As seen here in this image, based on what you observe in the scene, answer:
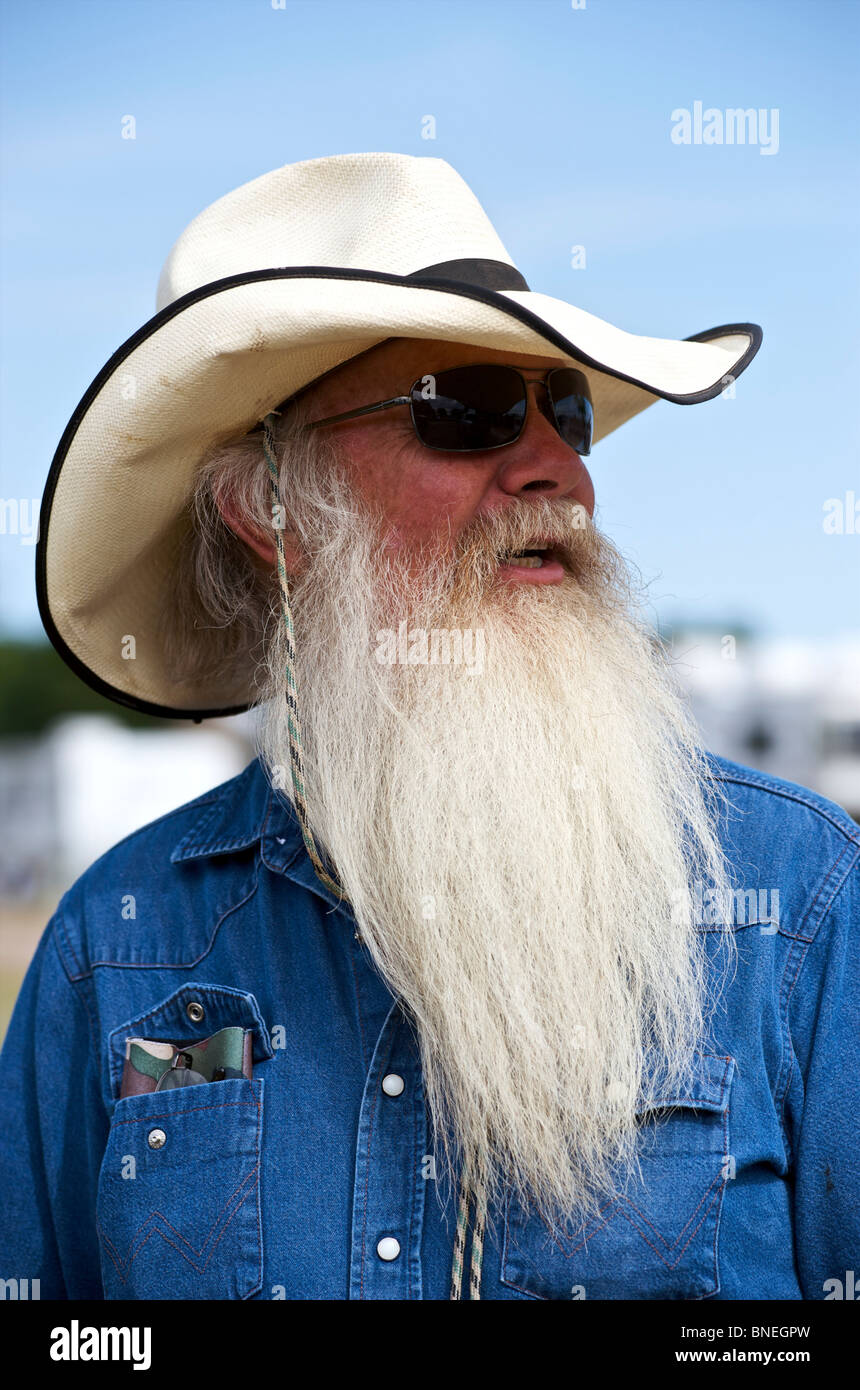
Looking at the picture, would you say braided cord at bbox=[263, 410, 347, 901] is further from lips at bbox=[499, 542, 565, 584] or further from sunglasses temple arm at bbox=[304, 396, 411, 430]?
lips at bbox=[499, 542, 565, 584]

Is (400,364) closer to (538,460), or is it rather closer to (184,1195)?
(538,460)

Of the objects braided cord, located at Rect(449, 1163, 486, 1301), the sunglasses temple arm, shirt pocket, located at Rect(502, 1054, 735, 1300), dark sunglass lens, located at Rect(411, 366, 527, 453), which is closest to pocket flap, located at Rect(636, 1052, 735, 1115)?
shirt pocket, located at Rect(502, 1054, 735, 1300)

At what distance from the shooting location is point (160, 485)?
2.34 meters

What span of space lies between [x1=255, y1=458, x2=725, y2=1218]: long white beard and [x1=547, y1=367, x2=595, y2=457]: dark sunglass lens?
0.17 meters

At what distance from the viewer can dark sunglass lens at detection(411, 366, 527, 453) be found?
211 centimetres

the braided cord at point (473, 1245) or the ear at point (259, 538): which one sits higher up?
the ear at point (259, 538)

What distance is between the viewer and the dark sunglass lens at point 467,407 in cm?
211

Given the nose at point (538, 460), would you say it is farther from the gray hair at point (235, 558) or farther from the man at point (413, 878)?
the gray hair at point (235, 558)

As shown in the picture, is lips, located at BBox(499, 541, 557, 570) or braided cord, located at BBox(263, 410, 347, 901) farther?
lips, located at BBox(499, 541, 557, 570)

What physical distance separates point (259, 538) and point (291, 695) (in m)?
0.37

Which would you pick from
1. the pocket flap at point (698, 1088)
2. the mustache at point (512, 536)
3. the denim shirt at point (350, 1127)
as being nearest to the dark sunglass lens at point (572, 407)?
the mustache at point (512, 536)

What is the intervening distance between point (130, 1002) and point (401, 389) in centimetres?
125
